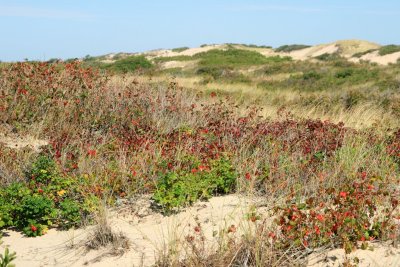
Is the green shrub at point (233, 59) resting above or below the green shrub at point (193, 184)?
above

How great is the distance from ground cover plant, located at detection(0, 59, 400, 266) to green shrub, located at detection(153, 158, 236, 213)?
2cm

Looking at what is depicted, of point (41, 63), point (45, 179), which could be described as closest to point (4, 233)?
point (45, 179)

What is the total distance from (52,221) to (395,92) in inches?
531

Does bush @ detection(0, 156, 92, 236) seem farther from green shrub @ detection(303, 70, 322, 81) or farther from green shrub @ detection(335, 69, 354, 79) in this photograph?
green shrub @ detection(335, 69, 354, 79)

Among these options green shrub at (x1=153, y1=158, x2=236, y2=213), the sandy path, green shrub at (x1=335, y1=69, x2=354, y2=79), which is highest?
green shrub at (x1=153, y1=158, x2=236, y2=213)

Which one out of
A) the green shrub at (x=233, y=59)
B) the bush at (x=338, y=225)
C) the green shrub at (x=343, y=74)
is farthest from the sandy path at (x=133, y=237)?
the green shrub at (x=233, y=59)

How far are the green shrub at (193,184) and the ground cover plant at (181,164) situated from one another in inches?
0.6

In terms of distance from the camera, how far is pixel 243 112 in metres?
11.0

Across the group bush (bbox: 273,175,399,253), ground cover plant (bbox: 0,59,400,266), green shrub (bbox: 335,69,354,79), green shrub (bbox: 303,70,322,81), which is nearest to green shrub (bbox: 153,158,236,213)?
ground cover plant (bbox: 0,59,400,266)

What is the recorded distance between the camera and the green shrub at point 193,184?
212 inches

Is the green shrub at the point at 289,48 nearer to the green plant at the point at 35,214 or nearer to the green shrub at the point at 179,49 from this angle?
the green shrub at the point at 179,49

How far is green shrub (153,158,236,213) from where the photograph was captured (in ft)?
17.7

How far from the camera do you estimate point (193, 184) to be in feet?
18.4

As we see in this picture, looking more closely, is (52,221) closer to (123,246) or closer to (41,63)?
(123,246)
